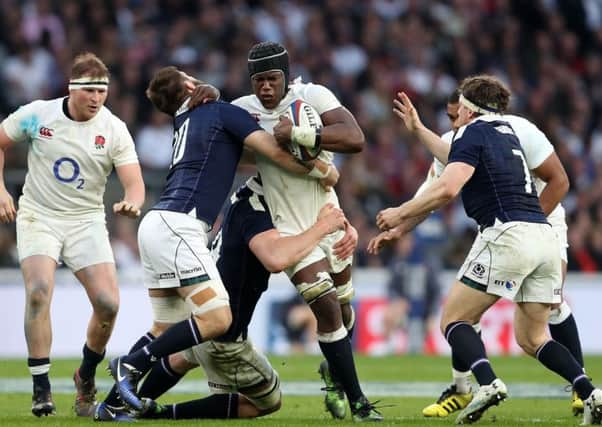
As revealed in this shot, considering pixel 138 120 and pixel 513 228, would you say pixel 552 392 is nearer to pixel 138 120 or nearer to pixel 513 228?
pixel 513 228

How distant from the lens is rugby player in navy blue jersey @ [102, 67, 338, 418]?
852 cm

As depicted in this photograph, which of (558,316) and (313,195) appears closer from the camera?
(313,195)

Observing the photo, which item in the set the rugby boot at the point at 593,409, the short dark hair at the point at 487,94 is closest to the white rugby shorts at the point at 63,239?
the short dark hair at the point at 487,94

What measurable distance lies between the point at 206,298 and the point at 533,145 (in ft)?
8.67

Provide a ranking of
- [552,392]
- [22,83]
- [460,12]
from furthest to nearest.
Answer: [460,12] → [22,83] → [552,392]

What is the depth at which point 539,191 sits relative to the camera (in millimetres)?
10422

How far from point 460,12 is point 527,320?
1534 cm

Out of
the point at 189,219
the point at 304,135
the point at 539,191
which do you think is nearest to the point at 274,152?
the point at 304,135

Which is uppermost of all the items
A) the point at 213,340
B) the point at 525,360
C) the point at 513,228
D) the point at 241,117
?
the point at 241,117

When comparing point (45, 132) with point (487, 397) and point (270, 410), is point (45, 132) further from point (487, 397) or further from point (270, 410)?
point (487, 397)

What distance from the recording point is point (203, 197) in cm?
887

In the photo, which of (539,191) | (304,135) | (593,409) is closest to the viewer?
(593,409)

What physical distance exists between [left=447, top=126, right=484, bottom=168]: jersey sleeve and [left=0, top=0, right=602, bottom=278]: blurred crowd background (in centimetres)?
1017

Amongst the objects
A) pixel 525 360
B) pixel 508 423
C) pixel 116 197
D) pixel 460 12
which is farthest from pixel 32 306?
pixel 460 12
